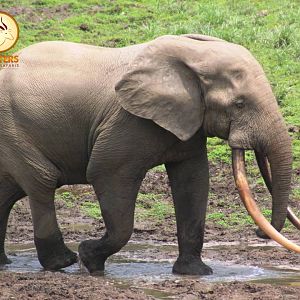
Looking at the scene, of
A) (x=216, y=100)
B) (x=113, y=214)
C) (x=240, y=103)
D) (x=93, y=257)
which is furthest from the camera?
(x=93, y=257)

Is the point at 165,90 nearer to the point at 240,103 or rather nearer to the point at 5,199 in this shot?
the point at 240,103

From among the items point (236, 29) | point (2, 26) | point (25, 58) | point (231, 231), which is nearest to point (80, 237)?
point (231, 231)

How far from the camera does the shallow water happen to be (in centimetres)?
1007

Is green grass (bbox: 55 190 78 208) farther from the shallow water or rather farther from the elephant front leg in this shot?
the elephant front leg

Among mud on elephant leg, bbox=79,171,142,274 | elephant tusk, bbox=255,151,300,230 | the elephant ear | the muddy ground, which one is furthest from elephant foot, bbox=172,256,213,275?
the elephant ear

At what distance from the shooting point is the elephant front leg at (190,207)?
33.9 feet

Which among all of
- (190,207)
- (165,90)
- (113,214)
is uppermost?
(165,90)

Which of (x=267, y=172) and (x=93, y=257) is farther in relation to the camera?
(x=93, y=257)

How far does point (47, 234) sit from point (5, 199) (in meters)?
0.54

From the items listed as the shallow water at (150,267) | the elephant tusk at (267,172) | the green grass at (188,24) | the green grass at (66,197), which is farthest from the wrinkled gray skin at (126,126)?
the green grass at (188,24)

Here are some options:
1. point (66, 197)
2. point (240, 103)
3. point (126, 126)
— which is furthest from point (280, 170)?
point (66, 197)

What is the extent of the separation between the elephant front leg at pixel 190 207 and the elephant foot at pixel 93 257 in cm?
60

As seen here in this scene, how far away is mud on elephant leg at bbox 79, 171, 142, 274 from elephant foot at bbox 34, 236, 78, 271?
313 millimetres

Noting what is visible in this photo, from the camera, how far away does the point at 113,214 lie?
33.1ft
